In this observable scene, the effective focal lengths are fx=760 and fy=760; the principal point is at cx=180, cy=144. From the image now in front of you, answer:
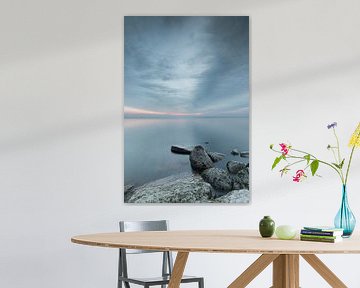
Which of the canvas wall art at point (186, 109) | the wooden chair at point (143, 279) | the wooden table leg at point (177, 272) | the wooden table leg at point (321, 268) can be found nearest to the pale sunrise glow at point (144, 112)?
the canvas wall art at point (186, 109)

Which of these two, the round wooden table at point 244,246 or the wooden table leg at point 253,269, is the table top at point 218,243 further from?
the wooden table leg at point 253,269

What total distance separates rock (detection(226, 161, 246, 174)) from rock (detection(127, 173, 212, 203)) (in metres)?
0.21

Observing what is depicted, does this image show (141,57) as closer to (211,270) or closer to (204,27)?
(204,27)

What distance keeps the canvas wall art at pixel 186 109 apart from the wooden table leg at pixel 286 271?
199cm

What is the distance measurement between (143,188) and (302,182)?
1228 millimetres

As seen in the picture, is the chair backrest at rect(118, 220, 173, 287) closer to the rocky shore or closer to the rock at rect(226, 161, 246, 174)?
the rocky shore

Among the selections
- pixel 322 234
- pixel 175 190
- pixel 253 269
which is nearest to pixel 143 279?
pixel 253 269

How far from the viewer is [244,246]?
3416 millimetres

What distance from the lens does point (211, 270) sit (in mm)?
5867

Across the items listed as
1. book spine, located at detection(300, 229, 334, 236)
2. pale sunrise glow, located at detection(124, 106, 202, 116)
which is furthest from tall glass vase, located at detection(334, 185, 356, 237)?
pale sunrise glow, located at detection(124, 106, 202, 116)

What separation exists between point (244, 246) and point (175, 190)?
2.47 meters

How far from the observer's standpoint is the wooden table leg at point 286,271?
3.81m

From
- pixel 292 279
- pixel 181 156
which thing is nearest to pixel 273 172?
pixel 181 156

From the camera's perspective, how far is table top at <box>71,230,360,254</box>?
3.29 meters
